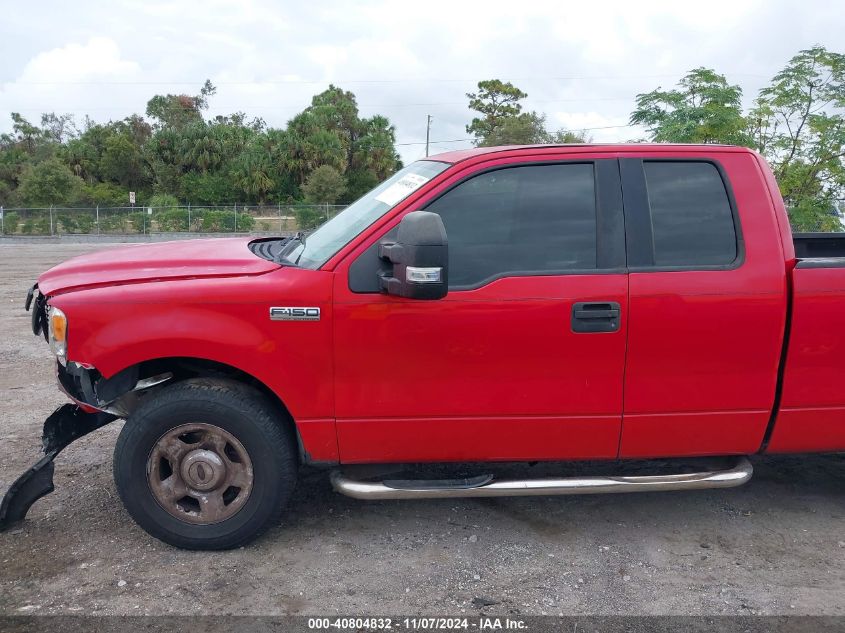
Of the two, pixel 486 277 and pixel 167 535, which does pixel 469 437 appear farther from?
pixel 167 535

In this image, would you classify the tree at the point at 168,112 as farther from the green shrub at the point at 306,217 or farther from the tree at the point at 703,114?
the tree at the point at 703,114

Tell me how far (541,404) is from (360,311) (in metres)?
1.00

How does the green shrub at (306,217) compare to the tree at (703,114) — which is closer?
the tree at (703,114)

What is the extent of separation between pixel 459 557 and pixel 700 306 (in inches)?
67.4

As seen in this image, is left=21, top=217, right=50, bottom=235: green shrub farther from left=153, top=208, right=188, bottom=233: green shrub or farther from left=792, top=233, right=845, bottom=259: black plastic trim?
left=792, top=233, right=845, bottom=259: black plastic trim

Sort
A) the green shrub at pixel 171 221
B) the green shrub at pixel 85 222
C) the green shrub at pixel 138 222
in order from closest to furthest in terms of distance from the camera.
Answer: the green shrub at pixel 85 222 → the green shrub at pixel 138 222 → the green shrub at pixel 171 221

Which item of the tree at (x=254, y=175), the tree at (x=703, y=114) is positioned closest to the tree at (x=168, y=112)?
the tree at (x=254, y=175)

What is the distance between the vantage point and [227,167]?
162 ft

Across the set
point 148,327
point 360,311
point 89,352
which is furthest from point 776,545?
point 89,352

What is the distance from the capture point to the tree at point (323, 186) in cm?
4553

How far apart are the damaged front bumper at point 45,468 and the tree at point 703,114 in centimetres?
858

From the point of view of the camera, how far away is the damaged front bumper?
3.62 metres

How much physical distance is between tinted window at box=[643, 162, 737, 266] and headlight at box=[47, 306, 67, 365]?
9.51 feet

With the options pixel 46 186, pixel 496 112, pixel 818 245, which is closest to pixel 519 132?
pixel 496 112
